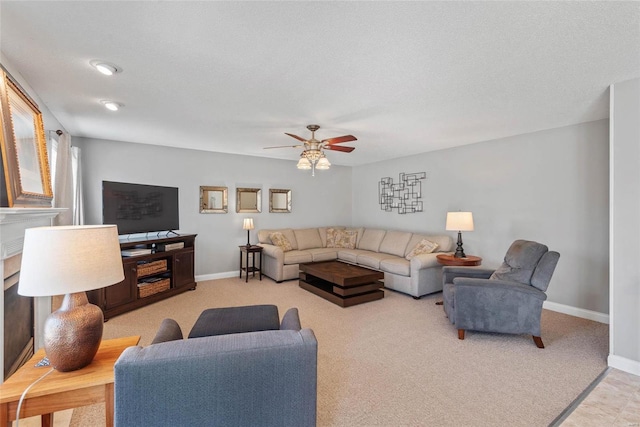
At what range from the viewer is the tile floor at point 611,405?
1.86 m

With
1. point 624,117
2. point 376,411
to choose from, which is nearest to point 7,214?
point 376,411

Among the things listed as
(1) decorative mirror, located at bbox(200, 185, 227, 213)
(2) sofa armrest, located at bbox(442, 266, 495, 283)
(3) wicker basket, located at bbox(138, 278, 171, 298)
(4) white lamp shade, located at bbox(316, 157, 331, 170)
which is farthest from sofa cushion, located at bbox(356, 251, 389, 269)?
(3) wicker basket, located at bbox(138, 278, 171, 298)

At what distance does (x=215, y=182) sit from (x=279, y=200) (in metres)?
1.33

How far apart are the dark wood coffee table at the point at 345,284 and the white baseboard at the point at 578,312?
7.18 feet

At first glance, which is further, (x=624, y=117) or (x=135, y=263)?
(x=135, y=263)

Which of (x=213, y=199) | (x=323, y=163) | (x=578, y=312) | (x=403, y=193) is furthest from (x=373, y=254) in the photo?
(x=213, y=199)

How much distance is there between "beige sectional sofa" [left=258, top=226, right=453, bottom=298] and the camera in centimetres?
441

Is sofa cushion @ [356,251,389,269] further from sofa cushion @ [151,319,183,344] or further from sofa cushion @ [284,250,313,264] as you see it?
sofa cushion @ [151,319,183,344]

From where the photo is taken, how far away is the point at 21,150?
202 centimetres

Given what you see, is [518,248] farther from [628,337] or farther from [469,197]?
[469,197]

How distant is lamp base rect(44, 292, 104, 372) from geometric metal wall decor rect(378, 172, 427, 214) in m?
5.09

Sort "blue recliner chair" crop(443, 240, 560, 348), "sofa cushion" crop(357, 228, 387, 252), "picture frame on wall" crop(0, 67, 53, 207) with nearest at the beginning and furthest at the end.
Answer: "picture frame on wall" crop(0, 67, 53, 207)
"blue recliner chair" crop(443, 240, 560, 348)
"sofa cushion" crop(357, 228, 387, 252)

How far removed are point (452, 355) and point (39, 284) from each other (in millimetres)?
2942

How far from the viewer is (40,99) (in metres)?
2.75
